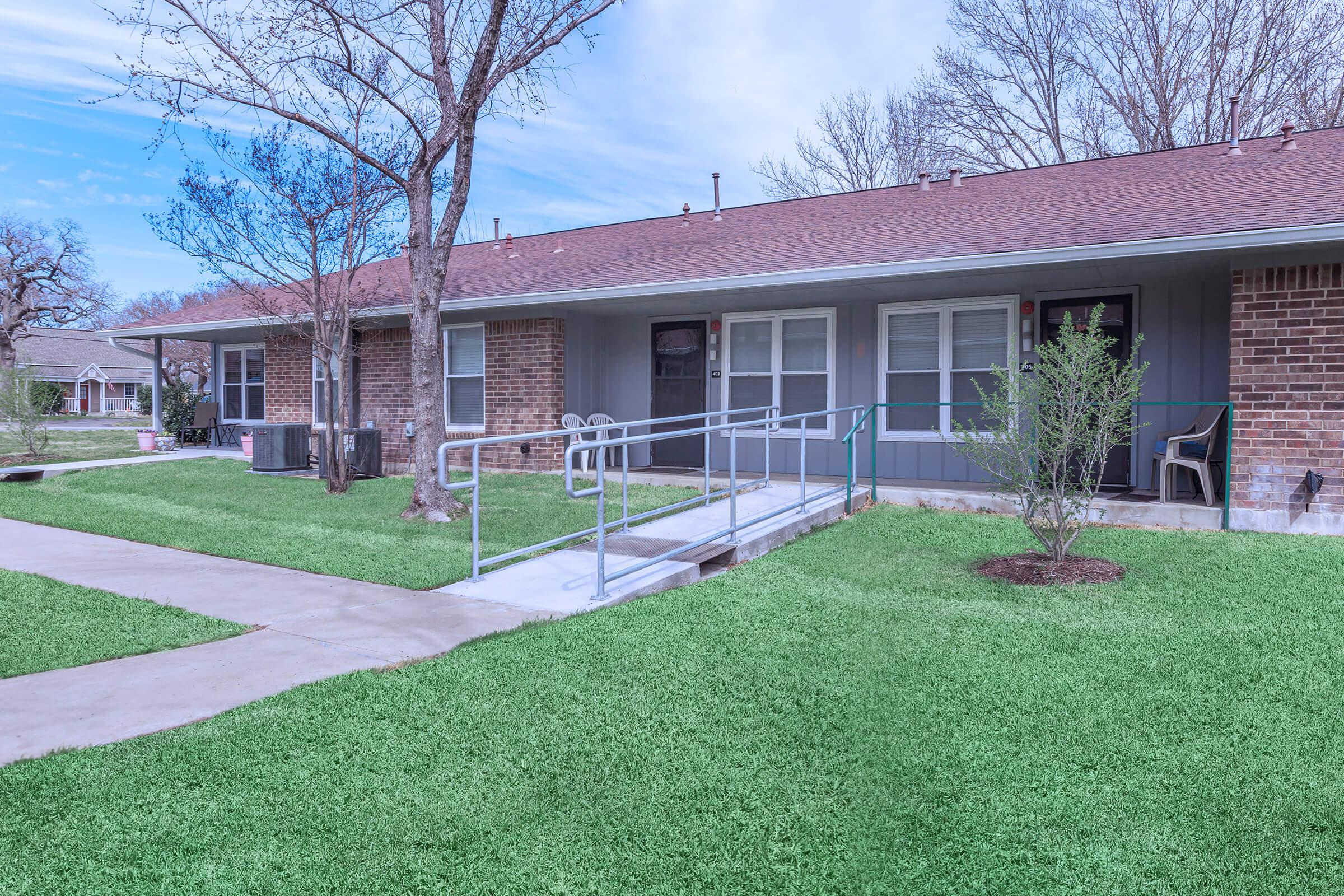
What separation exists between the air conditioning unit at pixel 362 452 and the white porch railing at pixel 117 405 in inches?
1931

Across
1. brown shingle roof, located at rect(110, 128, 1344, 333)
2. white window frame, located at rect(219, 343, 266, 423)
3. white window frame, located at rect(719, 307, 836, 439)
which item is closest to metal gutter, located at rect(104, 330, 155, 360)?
white window frame, located at rect(219, 343, 266, 423)

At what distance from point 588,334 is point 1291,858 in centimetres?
1083

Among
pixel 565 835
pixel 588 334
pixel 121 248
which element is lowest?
pixel 565 835

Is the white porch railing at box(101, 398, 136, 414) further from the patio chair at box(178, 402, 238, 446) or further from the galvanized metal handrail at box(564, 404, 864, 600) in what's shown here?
the galvanized metal handrail at box(564, 404, 864, 600)

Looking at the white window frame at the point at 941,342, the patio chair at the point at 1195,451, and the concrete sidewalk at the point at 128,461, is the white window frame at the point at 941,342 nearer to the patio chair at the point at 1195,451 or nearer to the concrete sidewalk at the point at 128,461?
the patio chair at the point at 1195,451

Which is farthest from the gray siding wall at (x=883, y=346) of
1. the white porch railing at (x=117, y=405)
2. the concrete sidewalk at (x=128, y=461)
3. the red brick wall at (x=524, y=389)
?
the white porch railing at (x=117, y=405)

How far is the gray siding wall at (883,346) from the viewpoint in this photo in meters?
8.57

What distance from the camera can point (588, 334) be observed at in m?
12.4

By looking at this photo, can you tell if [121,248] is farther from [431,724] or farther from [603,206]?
[431,724]

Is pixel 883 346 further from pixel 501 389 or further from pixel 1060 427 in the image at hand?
pixel 501 389

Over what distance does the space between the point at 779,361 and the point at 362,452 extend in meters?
6.36

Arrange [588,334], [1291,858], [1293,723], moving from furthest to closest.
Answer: [588,334] < [1293,723] < [1291,858]

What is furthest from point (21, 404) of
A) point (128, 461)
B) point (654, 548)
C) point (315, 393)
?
point (654, 548)

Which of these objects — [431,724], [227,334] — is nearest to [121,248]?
[227,334]
